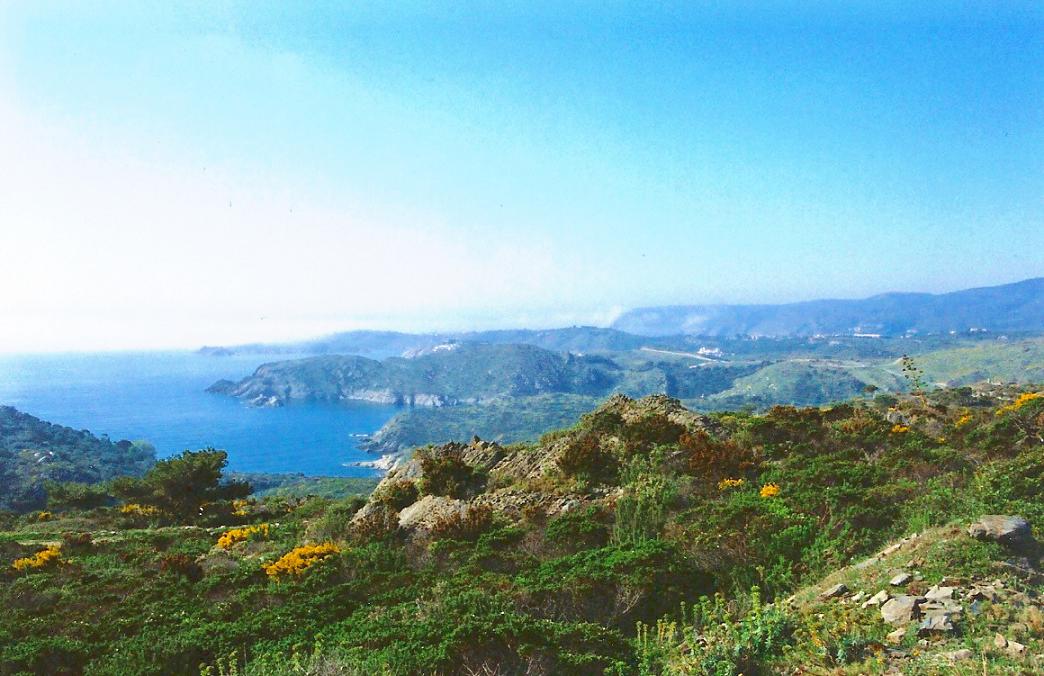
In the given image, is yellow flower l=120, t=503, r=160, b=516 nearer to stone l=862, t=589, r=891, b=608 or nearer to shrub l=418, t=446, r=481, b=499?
shrub l=418, t=446, r=481, b=499

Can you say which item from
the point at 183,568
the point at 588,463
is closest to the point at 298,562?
the point at 183,568

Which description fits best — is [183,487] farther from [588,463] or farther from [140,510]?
[588,463]

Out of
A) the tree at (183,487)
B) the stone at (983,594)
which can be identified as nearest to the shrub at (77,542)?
the tree at (183,487)

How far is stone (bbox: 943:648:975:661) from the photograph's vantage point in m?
4.91

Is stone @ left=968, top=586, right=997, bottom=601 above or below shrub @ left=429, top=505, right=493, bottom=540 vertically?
above

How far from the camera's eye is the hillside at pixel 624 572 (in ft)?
19.0

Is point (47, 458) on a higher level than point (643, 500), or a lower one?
lower

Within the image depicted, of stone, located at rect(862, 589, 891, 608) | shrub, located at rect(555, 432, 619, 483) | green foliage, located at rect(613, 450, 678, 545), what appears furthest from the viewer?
shrub, located at rect(555, 432, 619, 483)

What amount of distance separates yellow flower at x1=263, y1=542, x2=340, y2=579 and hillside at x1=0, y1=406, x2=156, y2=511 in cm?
8524

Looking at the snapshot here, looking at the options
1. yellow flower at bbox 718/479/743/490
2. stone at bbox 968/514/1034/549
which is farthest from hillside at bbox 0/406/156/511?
stone at bbox 968/514/1034/549

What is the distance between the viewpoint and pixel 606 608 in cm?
758

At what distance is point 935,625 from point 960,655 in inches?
21.5

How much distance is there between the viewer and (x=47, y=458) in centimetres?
10331

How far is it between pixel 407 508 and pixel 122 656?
7529 millimetres
